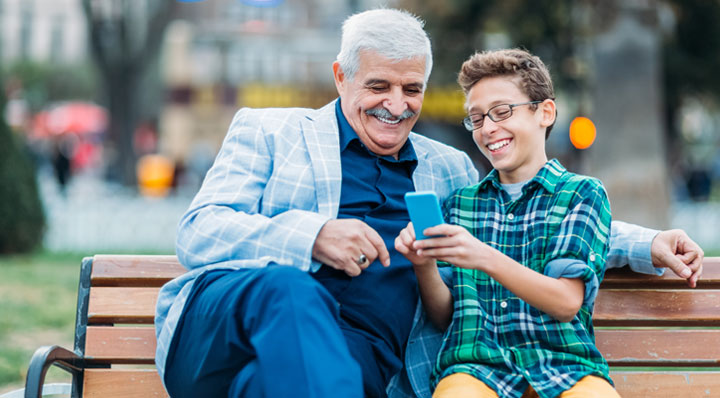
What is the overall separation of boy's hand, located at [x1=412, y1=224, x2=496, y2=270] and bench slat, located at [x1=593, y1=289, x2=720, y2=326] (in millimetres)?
827

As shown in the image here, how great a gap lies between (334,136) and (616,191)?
929cm

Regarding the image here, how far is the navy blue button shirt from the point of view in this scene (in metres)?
2.97

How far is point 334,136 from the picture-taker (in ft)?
10.7

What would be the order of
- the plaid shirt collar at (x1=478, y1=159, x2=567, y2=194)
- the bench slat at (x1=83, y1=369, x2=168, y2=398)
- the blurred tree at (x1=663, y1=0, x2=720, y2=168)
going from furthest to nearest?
1. the blurred tree at (x1=663, y1=0, x2=720, y2=168)
2. the bench slat at (x1=83, y1=369, x2=168, y2=398)
3. the plaid shirt collar at (x1=478, y1=159, x2=567, y2=194)

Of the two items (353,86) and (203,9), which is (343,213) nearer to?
(353,86)

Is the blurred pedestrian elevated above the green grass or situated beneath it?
situated beneath

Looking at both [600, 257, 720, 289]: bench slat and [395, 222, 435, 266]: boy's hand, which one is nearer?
[395, 222, 435, 266]: boy's hand

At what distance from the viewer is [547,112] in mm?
3074

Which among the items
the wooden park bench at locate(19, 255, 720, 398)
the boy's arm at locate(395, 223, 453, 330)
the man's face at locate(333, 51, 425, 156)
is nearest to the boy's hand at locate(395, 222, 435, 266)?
the boy's arm at locate(395, 223, 453, 330)

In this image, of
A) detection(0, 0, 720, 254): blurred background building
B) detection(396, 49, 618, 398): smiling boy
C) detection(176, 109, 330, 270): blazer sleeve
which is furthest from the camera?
detection(0, 0, 720, 254): blurred background building

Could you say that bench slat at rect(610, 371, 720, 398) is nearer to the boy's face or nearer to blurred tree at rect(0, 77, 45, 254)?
the boy's face

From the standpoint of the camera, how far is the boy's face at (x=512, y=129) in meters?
3.01

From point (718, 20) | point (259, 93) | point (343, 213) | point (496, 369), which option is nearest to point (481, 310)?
point (496, 369)

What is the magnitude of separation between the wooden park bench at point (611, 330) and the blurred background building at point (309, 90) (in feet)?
3.63
